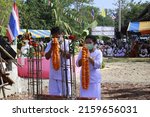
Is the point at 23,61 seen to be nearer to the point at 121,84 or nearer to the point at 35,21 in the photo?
the point at 121,84

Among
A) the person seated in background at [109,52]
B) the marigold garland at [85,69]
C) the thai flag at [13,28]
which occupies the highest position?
the thai flag at [13,28]

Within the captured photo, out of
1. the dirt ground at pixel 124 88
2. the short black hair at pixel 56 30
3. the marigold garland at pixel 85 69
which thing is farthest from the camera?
the dirt ground at pixel 124 88

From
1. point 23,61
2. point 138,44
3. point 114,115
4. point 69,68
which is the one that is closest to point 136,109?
point 114,115

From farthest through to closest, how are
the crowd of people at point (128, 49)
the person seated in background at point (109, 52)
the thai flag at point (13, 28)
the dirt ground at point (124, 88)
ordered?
the person seated in background at point (109, 52), the crowd of people at point (128, 49), the thai flag at point (13, 28), the dirt ground at point (124, 88)

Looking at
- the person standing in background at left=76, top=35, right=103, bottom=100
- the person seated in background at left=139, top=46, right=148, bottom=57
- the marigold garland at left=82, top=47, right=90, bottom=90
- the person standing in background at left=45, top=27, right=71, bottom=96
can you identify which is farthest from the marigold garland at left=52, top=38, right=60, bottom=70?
the person seated in background at left=139, top=46, right=148, bottom=57

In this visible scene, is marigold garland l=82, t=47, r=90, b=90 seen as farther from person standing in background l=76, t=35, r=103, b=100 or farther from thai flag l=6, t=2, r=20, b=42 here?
thai flag l=6, t=2, r=20, b=42

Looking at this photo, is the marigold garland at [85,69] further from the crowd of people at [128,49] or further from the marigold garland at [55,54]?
the crowd of people at [128,49]

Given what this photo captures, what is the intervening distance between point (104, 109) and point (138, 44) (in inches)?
1225

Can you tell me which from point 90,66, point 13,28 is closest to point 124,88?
point 13,28

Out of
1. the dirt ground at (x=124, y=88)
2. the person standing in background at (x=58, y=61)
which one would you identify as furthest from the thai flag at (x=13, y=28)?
the person standing in background at (x=58, y=61)

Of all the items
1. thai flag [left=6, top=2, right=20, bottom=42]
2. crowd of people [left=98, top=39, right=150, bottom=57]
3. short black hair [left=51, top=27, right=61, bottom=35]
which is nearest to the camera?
short black hair [left=51, top=27, right=61, bottom=35]

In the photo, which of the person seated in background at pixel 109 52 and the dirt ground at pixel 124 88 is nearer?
the dirt ground at pixel 124 88

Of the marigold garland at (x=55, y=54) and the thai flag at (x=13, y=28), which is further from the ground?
the thai flag at (x=13, y=28)

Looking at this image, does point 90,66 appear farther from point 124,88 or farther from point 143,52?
point 143,52
